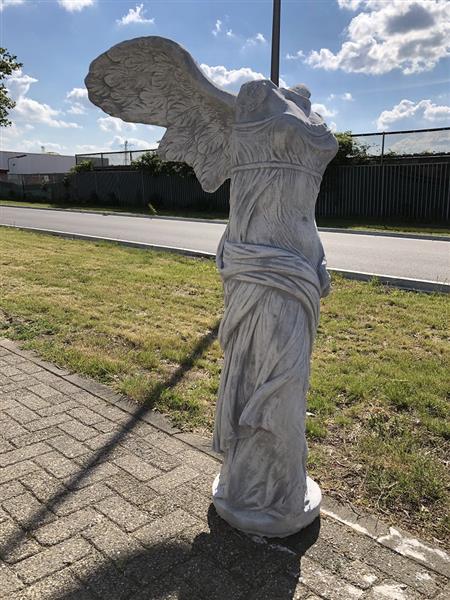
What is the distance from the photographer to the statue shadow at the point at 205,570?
2.35 meters

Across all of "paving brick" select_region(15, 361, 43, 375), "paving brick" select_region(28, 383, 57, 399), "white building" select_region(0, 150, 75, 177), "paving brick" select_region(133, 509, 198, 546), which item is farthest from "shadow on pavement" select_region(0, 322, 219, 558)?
"white building" select_region(0, 150, 75, 177)

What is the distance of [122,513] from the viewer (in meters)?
2.90

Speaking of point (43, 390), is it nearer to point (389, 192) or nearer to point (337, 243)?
point (337, 243)

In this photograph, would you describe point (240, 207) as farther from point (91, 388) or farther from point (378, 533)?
point (91, 388)

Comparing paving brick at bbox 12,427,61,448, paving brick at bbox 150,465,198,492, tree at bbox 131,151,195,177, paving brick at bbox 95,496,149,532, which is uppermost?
tree at bbox 131,151,195,177

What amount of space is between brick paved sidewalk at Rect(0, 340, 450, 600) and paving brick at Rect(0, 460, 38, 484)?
1 cm

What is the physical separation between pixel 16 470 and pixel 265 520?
1.63 meters

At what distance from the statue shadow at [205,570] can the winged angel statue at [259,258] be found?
100 mm

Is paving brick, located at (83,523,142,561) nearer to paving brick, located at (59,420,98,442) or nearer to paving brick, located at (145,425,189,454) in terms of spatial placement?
paving brick, located at (145,425,189,454)

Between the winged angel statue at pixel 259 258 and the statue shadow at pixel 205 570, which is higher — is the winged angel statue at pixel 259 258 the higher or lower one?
the higher one

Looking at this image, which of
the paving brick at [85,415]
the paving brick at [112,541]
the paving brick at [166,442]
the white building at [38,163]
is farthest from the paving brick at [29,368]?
the white building at [38,163]

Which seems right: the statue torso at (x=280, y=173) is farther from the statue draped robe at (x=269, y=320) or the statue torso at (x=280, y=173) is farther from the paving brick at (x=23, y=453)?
the paving brick at (x=23, y=453)

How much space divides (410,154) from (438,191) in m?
1.87

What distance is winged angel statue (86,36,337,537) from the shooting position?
246 centimetres
